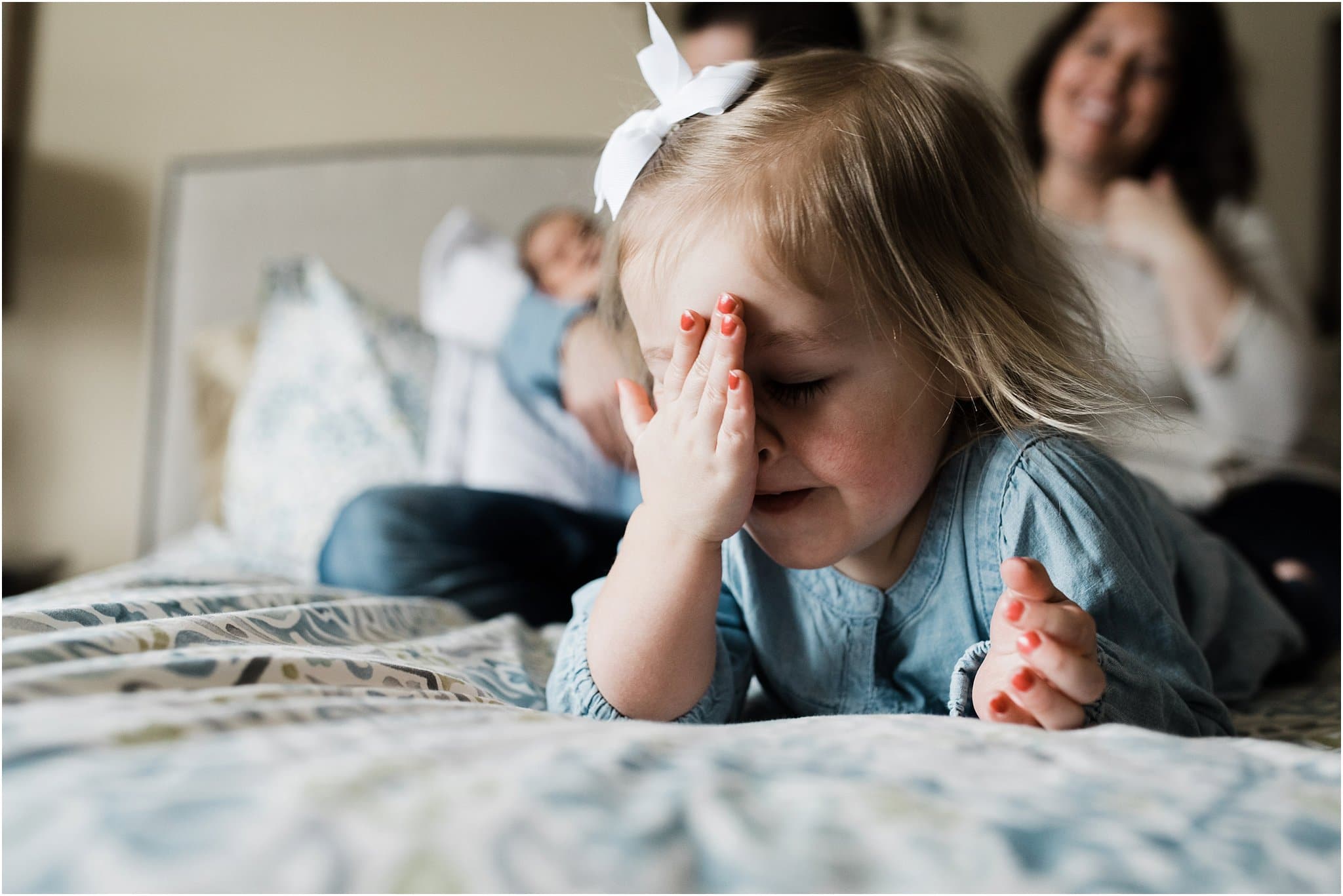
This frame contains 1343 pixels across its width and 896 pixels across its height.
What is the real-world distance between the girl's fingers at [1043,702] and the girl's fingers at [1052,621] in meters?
0.02

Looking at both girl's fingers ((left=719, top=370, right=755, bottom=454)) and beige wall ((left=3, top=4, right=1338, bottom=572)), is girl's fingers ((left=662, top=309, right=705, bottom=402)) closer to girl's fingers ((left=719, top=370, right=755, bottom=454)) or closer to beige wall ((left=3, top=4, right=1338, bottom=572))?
girl's fingers ((left=719, top=370, right=755, bottom=454))

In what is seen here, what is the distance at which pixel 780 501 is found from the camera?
2.16 ft

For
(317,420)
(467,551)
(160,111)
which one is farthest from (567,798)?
(160,111)

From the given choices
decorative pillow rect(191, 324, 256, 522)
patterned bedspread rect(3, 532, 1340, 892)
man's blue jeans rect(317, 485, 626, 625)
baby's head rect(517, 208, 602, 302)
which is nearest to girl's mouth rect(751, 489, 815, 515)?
patterned bedspread rect(3, 532, 1340, 892)

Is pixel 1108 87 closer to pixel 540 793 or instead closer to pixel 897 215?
pixel 897 215

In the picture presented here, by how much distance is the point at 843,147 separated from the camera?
25.3 inches

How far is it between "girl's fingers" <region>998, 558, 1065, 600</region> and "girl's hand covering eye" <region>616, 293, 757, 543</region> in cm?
18

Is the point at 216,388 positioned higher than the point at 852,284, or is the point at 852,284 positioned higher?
the point at 852,284

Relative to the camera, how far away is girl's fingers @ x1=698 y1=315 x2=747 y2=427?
22.5 inches

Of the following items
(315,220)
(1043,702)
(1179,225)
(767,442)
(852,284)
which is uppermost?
(1179,225)

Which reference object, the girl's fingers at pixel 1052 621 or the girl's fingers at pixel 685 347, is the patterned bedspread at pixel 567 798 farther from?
the girl's fingers at pixel 685 347

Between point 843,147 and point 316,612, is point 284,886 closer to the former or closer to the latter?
point 316,612

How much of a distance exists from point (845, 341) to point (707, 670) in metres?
0.26

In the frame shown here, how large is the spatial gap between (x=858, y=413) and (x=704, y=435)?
0.11m
